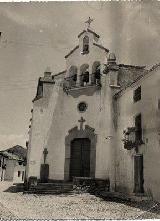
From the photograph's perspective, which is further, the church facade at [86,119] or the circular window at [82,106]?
the circular window at [82,106]

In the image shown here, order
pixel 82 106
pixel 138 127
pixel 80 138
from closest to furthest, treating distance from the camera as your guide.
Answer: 1. pixel 138 127
2. pixel 80 138
3. pixel 82 106

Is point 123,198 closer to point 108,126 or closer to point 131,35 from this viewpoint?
point 108,126

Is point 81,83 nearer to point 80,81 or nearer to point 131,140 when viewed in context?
point 80,81

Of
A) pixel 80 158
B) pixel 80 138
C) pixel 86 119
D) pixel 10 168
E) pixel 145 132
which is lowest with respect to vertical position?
pixel 10 168

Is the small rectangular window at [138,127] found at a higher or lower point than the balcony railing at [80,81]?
lower

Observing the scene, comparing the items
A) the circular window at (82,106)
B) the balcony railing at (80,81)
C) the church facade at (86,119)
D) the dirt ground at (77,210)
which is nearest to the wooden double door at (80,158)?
the church facade at (86,119)

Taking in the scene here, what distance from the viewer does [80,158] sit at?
57.6ft

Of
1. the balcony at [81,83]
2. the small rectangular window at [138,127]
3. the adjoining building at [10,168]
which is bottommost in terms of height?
the adjoining building at [10,168]

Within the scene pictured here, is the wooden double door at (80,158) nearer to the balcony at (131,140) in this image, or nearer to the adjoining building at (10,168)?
the balcony at (131,140)

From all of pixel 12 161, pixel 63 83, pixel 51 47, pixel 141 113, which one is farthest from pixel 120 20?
pixel 12 161

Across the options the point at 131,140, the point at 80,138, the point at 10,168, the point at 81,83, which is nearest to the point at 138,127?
the point at 131,140

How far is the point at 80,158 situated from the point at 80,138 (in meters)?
1.06

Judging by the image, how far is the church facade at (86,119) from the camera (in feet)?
50.6

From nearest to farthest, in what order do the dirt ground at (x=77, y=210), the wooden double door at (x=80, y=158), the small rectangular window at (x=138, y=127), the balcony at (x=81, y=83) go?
the dirt ground at (x=77, y=210) → the small rectangular window at (x=138, y=127) → the wooden double door at (x=80, y=158) → the balcony at (x=81, y=83)
